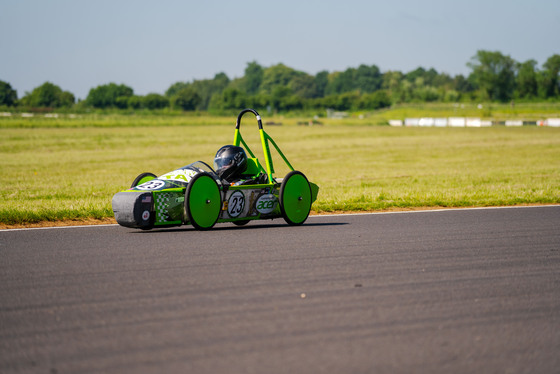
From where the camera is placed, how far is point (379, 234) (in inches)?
405

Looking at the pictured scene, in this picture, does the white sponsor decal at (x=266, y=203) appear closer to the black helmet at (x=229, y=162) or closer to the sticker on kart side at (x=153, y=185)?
the black helmet at (x=229, y=162)

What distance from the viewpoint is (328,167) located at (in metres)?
32.6

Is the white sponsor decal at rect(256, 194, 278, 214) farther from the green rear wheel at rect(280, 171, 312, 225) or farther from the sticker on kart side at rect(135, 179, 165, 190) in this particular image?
the sticker on kart side at rect(135, 179, 165, 190)

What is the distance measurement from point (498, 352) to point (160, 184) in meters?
6.34

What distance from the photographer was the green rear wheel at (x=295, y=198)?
1138cm

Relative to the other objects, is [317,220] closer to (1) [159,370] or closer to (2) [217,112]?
(1) [159,370]

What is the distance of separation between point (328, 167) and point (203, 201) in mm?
22574

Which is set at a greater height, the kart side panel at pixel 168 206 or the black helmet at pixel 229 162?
the black helmet at pixel 229 162

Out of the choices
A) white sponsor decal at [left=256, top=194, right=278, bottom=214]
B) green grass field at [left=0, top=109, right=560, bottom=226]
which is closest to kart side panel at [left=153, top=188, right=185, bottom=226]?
white sponsor decal at [left=256, top=194, right=278, bottom=214]

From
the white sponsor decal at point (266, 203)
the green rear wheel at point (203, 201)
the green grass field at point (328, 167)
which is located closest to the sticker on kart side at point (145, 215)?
the green rear wheel at point (203, 201)

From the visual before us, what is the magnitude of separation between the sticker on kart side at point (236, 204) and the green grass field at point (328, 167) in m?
3.13

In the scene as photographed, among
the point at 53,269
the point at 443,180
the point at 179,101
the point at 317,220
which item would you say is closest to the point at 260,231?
the point at 317,220

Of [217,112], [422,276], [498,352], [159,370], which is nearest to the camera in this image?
[159,370]

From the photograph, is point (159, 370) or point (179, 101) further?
point (179, 101)
